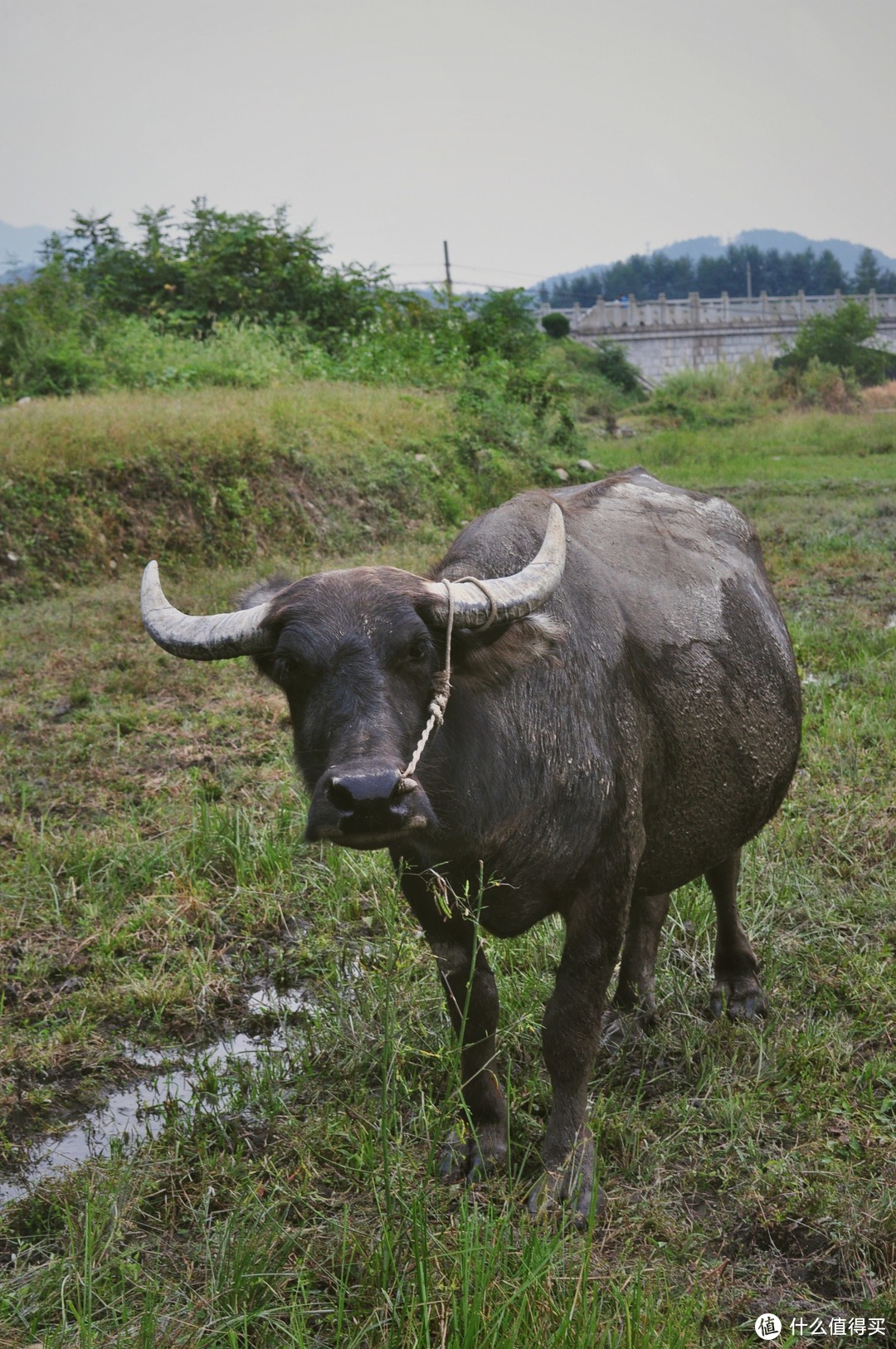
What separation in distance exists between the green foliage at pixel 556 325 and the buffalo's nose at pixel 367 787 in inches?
1288

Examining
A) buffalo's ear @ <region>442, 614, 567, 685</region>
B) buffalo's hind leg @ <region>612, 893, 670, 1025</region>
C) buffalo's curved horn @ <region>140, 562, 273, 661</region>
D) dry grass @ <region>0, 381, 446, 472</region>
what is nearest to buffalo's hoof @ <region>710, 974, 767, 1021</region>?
buffalo's hind leg @ <region>612, 893, 670, 1025</region>

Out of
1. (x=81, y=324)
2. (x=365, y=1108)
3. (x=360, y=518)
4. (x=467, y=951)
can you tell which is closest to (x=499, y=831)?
(x=467, y=951)

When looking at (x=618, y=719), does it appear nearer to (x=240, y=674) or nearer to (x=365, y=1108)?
(x=365, y=1108)

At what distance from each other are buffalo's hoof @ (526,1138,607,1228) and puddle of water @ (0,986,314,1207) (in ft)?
2.86

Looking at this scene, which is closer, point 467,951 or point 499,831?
point 499,831

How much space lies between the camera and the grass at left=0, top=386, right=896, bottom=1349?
1998 millimetres

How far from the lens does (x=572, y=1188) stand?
237 cm

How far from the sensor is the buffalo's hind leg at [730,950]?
3.29 metres

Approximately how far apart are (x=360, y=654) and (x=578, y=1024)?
100 centimetres

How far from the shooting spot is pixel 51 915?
374 cm

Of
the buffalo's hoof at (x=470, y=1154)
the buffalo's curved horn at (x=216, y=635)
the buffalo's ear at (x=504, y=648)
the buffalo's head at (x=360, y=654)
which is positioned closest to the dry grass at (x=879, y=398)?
the buffalo's ear at (x=504, y=648)

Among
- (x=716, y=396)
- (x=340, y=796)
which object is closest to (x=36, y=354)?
(x=340, y=796)

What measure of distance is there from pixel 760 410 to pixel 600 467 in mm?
9416

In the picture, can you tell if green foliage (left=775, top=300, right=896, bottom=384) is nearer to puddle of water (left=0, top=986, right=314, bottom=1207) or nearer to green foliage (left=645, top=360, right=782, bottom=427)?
green foliage (left=645, top=360, right=782, bottom=427)
